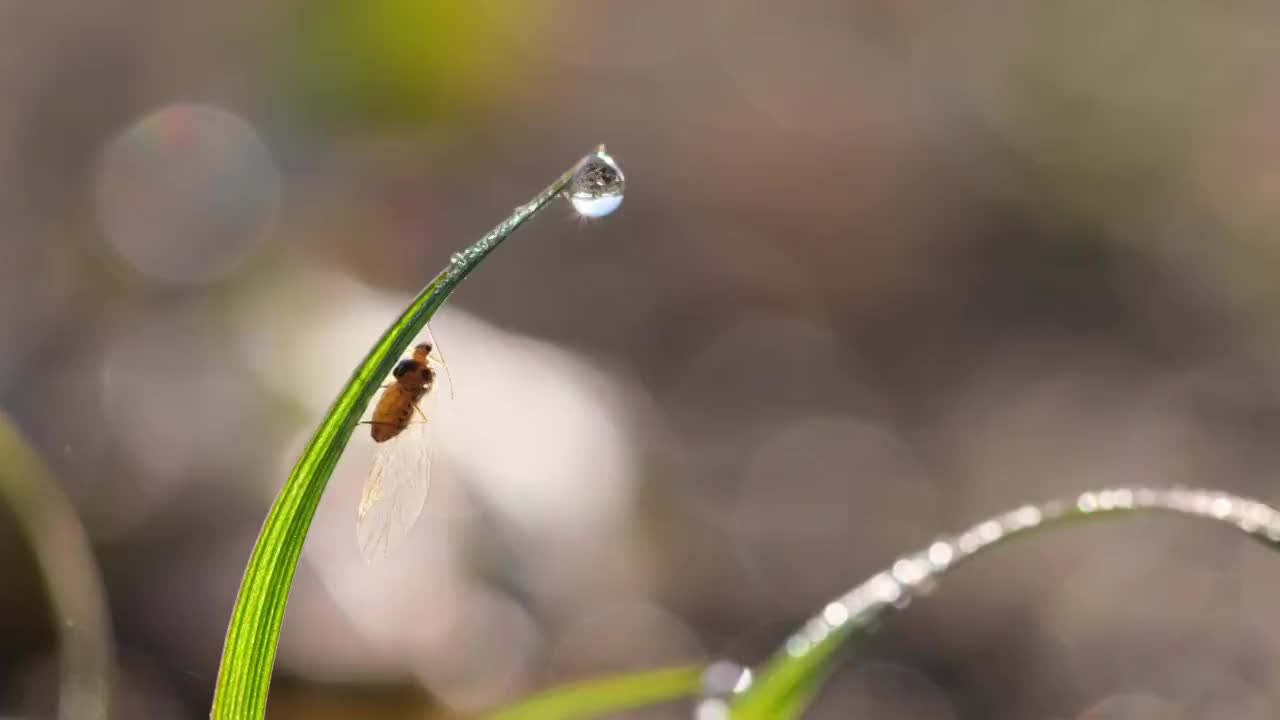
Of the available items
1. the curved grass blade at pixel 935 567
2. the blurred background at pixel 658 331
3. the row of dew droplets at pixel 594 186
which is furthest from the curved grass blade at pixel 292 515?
the blurred background at pixel 658 331

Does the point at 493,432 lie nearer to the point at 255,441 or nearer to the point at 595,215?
Answer: the point at 255,441

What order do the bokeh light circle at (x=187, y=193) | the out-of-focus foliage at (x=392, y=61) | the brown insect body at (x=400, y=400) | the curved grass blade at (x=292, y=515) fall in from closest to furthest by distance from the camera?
the curved grass blade at (x=292, y=515)
the brown insect body at (x=400, y=400)
the bokeh light circle at (x=187, y=193)
the out-of-focus foliage at (x=392, y=61)

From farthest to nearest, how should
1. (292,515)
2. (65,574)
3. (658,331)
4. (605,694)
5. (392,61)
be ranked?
(392,61)
(658,331)
(65,574)
(605,694)
(292,515)

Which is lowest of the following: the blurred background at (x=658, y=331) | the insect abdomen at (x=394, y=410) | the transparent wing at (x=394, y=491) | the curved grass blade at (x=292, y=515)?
the curved grass blade at (x=292, y=515)

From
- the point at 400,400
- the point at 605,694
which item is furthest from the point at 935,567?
the point at 400,400

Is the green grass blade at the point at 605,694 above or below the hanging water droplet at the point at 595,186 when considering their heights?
below

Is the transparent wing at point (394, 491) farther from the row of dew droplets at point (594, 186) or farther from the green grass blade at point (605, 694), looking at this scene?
the row of dew droplets at point (594, 186)

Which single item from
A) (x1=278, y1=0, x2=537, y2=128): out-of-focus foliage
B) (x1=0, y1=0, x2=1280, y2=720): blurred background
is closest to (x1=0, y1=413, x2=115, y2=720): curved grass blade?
(x1=0, y1=0, x2=1280, y2=720): blurred background

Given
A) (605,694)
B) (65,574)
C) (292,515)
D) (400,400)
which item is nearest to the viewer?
(292,515)

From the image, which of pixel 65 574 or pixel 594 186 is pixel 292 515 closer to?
pixel 594 186
